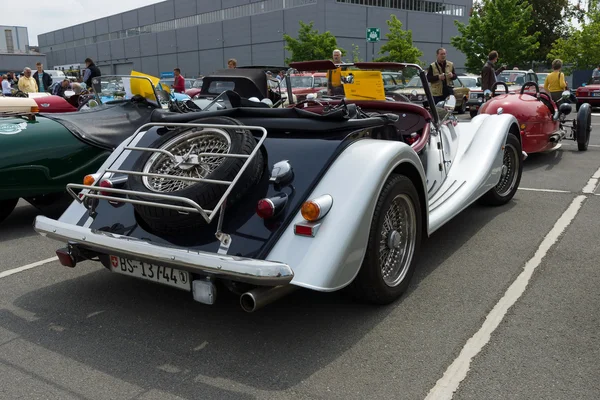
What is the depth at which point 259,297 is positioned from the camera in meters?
2.68

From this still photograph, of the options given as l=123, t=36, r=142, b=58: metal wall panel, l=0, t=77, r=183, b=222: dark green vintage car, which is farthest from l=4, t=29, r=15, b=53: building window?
l=0, t=77, r=183, b=222: dark green vintage car

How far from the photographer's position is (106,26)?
7750 centimetres

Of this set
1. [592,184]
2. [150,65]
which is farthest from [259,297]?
[150,65]

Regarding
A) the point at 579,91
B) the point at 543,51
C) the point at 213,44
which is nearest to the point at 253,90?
the point at 579,91

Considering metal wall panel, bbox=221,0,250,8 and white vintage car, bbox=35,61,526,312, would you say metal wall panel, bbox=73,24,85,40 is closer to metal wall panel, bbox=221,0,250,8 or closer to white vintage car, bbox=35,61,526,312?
metal wall panel, bbox=221,0,250,8

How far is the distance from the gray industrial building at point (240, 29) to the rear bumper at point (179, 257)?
1740 inches

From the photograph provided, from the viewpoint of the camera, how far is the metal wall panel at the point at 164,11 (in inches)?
2589

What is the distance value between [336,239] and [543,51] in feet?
181

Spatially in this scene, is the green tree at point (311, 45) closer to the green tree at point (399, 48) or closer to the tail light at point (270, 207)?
the green tree at point (399, 48)

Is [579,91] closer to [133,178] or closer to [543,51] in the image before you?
[133,178]

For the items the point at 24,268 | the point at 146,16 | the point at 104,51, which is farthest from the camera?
the point at 104,51

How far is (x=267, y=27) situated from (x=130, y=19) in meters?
29.3

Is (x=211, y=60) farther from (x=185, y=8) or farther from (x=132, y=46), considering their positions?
(x=132, y=46)

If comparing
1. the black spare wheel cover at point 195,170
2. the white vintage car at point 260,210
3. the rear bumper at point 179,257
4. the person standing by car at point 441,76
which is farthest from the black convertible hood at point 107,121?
the person standing by car at point 441,76
